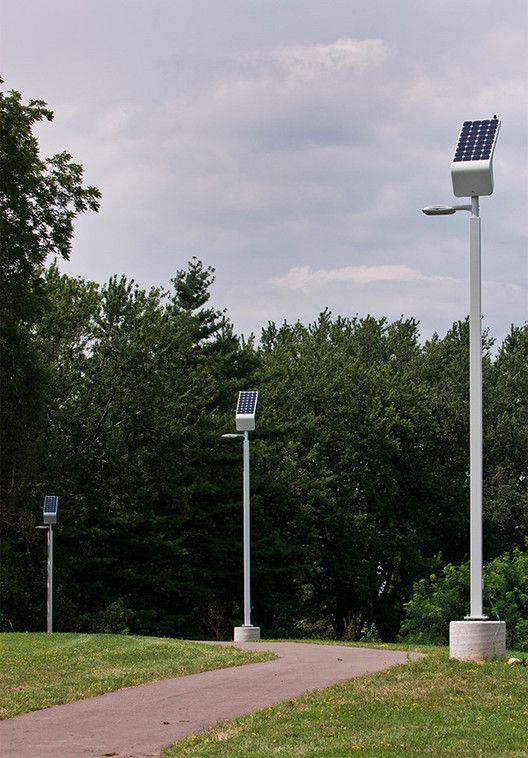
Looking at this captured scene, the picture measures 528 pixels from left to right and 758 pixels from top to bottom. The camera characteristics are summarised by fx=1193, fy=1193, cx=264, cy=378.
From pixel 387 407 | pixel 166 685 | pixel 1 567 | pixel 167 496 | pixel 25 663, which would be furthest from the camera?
pixel 387 407

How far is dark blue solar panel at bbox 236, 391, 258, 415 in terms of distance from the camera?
30220mm

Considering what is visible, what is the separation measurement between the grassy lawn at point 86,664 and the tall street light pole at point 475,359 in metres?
3.75

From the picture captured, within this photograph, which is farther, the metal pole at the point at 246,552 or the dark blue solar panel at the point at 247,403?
the dark blue solar panel at the point at 247,403

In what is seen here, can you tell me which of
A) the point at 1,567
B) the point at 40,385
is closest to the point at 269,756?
the point at 40,385

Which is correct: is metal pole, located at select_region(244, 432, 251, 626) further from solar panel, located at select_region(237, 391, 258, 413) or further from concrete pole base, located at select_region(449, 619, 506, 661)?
concrete pole base, located at select_region(449, 619, 506, 661)

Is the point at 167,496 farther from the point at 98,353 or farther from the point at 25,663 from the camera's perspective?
the point at 25,663

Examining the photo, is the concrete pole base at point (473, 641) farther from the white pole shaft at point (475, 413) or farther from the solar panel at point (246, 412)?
the solar panel at point (246, 412)

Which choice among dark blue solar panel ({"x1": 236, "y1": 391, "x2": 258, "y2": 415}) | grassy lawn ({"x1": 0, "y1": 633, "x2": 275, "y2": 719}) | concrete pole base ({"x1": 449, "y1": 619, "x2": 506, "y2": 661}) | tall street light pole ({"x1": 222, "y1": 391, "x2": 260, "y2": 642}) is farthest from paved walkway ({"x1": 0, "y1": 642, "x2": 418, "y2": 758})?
dark blue solar panel ({"x1": 236, "y1": 391, "x2": 258, "y2": 415})

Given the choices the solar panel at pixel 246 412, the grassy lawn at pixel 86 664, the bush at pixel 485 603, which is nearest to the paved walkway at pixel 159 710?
the grassy lawn at pixel 86 664

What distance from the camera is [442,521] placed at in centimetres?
5609

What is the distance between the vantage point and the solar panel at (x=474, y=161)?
660 inches

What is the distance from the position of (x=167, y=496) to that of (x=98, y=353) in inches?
241

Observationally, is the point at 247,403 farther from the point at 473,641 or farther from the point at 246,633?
the point at 473,641

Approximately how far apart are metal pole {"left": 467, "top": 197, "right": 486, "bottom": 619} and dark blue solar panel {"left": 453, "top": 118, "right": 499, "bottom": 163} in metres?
0.61
